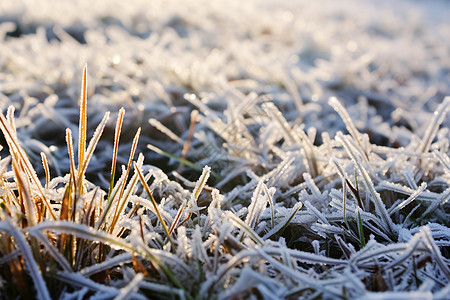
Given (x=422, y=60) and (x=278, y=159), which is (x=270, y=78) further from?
(x=422, y=60)

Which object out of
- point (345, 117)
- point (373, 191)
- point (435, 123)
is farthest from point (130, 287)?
point (435, 123)

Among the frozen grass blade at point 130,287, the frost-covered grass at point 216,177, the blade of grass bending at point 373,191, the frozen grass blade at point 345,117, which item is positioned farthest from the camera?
the frozen grass blade at point 345,117

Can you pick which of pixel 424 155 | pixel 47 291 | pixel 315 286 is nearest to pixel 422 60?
pixel 424 155

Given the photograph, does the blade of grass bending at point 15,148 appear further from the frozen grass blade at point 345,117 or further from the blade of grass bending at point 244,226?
the frozen grass blade at point 345,117

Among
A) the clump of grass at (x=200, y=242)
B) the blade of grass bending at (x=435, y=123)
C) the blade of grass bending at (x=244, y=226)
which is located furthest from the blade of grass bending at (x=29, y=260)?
the blade of grass bending at (x=435, y=123)

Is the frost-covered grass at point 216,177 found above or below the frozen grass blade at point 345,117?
below

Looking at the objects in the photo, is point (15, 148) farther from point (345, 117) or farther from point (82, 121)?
point (345, 117)

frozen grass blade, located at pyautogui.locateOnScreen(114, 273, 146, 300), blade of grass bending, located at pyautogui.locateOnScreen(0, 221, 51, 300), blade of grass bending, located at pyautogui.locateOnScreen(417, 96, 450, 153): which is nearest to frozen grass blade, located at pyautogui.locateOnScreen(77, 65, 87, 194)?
blade of grass bending, located at pyautogui.locateOnScreen(0, 221, 51, 300)
